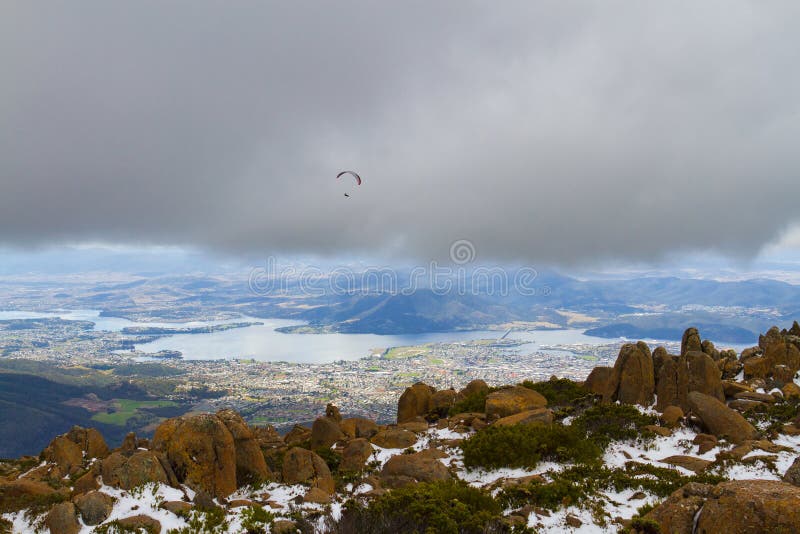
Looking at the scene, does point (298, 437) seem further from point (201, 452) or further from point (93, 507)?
point (93, 507)

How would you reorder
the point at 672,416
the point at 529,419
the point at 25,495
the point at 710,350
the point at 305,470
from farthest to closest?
the point at 710,350
the point at 529,419
the point at 672,416
the point at 305,470
the point at 25,495

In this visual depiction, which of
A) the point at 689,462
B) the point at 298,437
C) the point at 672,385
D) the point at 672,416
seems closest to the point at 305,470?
the point at 298,437

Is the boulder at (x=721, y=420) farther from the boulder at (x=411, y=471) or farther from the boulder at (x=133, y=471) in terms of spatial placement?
the boulder at (x=133, y=471)

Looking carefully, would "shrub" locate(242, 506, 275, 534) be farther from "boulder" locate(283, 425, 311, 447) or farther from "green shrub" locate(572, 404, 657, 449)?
"green shrub" locate(572, 404, 657, 449)

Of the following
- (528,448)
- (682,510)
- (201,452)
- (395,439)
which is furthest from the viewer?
(395,439)

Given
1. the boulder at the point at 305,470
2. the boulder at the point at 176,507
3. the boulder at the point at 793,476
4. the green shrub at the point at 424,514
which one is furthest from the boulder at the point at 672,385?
the boulder at the point at 176,507

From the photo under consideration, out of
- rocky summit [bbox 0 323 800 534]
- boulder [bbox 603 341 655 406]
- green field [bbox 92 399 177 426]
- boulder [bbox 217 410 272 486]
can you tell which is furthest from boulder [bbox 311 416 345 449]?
green field [bbox 92 399 177 426]

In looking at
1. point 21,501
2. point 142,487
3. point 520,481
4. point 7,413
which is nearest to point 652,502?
point 520,481
